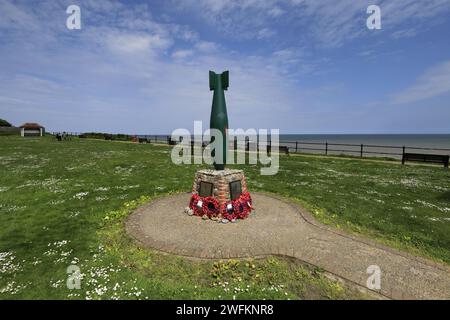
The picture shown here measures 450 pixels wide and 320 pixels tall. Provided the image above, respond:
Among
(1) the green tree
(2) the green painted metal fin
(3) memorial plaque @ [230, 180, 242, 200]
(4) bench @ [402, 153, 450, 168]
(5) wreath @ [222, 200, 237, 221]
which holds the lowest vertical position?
(5) wreath @ [222, 200, 237, 221]

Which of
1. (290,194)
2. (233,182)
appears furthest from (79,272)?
(290,194)

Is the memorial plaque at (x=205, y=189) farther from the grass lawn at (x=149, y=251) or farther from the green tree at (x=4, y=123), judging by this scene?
the green tree at (x=4, y=123)

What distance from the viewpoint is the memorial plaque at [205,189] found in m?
9.20

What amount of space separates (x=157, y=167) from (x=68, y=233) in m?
12.2

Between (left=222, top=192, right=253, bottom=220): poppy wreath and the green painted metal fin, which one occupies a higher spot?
the green painted metal fin

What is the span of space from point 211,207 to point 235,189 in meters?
1.16

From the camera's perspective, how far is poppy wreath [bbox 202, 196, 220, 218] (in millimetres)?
8945

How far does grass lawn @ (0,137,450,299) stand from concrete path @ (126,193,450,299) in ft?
1.36

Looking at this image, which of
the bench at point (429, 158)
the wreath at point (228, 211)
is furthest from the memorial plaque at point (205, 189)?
the bench at point (429, 158)

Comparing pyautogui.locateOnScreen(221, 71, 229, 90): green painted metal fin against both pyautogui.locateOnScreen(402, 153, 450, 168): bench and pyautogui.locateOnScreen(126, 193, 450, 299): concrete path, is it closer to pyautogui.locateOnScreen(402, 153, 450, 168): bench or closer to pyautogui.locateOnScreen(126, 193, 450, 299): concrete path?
pyautogui.locateOnScreen(126, 193, 450, 299): concrete path

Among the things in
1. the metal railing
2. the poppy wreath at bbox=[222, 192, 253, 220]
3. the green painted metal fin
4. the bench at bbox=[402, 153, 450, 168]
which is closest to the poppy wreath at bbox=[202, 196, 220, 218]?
the poppy wreath at bbox=[222, 192, 253, 220]

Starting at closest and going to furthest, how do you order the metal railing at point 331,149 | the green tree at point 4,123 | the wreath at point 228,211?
the wreath at point 228,211 → the metal railing at point 331,149 → the green tree at point 4,123

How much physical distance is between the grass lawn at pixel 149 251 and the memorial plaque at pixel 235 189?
305cm

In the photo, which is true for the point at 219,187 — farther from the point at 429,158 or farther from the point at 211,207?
the point at 429,158
